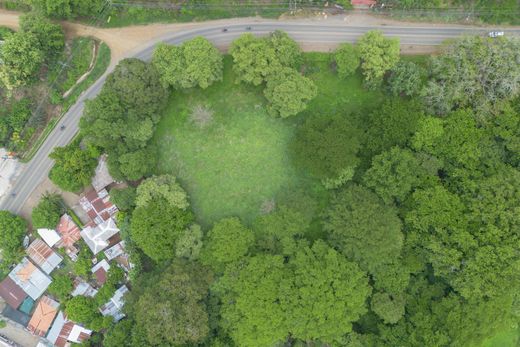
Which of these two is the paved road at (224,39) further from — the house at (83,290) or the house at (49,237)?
the house at (83,290)

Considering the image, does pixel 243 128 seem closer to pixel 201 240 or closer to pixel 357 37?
pixel 201 240

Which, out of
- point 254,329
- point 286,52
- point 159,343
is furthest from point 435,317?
point 286,52

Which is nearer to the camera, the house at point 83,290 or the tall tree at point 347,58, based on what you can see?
the tall tree at point 347,58

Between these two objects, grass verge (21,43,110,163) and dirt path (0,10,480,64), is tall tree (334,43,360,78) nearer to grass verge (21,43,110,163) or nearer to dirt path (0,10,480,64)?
dirt path (0,10,480,64)

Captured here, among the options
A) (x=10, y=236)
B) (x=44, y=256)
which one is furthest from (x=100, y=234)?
(x=10, y=236)

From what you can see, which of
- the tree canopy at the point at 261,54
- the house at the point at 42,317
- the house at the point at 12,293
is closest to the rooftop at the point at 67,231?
the house at the point at 12,293

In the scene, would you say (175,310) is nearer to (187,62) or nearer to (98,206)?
(98,206)
